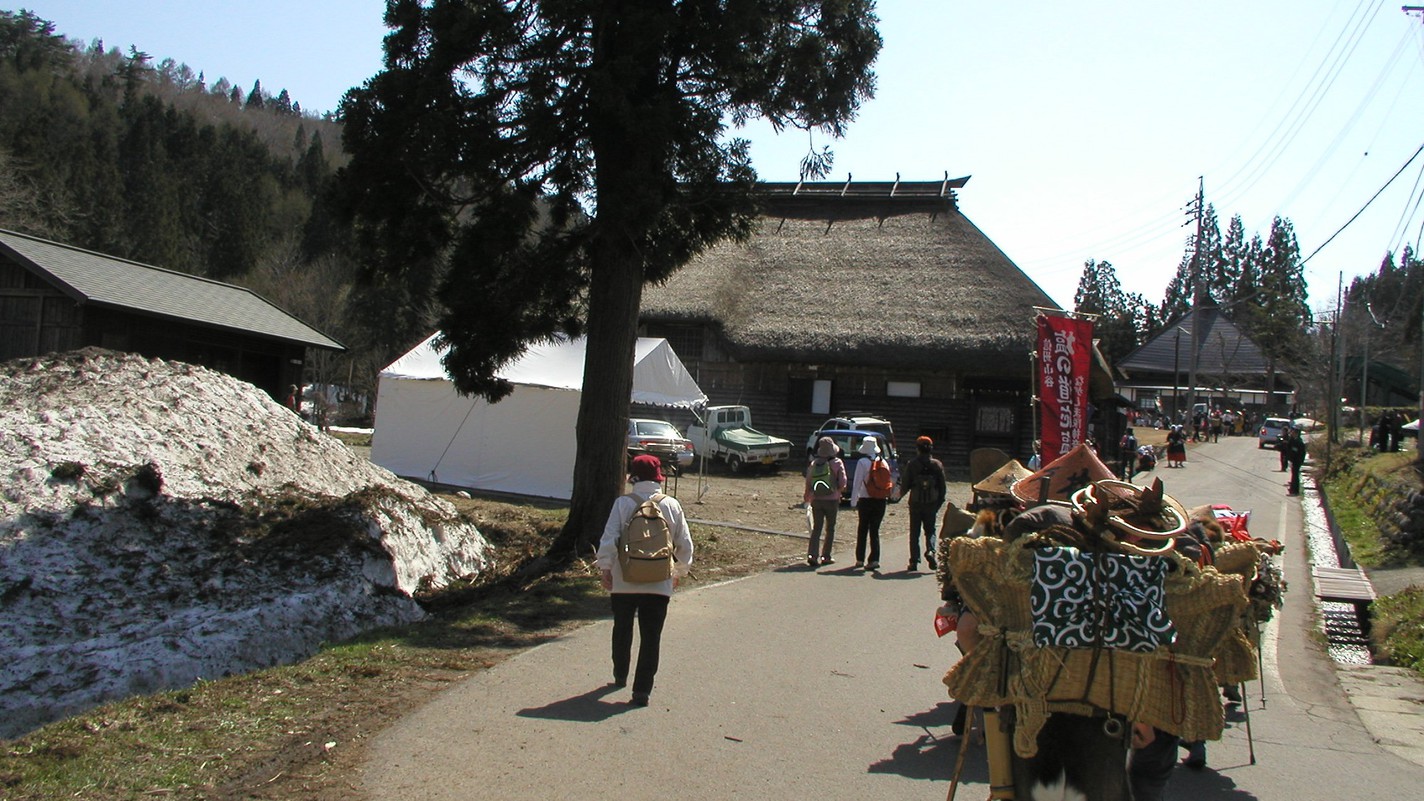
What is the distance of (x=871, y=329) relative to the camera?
3334 cm

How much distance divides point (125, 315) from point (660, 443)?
11.5m

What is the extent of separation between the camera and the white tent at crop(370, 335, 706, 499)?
19.9 metres

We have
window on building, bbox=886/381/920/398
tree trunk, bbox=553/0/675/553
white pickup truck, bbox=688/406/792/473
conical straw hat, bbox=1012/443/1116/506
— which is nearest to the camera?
conical straw hat, bbox=1012/443/1116/506

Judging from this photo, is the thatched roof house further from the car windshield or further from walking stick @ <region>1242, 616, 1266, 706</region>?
walking stick @ <region>1242, 616, 1266, 706</region>

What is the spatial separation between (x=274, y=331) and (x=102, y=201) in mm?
32128

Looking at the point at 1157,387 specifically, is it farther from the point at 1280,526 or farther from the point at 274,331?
the point at 274,331

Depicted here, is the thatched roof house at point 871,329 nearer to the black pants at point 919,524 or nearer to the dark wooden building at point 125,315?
the dark wooden building at point 125,315

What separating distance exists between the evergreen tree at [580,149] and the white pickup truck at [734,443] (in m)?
16.1

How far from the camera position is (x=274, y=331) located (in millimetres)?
24000

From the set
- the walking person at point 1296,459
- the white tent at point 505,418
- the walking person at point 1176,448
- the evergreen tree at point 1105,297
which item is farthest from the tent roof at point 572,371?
the evergreen tree at point 1105,297

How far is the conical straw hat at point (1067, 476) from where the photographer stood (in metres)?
5.53

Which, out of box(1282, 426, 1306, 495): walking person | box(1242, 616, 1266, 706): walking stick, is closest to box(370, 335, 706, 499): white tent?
box(1242, 616, 1266, 706): walking stick

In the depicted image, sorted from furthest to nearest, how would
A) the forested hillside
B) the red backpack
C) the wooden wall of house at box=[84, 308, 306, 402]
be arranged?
the forested hillside < the wooden wall of house at box=[84, 308, 306, 402] < the red backpack

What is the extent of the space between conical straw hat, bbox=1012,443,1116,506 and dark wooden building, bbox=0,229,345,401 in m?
19.5
